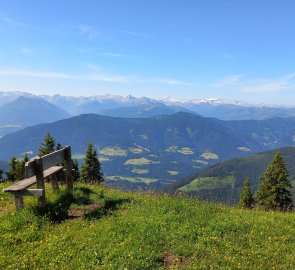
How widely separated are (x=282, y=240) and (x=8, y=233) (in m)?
9.39

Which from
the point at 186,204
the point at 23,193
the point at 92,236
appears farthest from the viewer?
the point at 186,204

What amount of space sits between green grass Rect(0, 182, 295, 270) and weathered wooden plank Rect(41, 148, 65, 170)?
5.13 feet

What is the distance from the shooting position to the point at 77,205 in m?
15.9

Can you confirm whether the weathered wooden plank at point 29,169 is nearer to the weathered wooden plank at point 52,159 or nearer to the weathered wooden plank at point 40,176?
the weathered wooden plank at point 40,176

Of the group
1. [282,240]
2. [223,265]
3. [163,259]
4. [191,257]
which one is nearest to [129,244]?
[163,259]

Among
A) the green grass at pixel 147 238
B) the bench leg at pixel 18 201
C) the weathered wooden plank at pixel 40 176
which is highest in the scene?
the weathered wooden plank at pixel 40 176

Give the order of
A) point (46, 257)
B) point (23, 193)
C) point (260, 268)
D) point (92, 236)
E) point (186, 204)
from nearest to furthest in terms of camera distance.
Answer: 1. point (260, 268)
2. point (46, 257)
3. point (92, 236)
4. point (23, 193)
5. point (186, 204)

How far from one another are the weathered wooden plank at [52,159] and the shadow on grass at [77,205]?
1543 millimetres

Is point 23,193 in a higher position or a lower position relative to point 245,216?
higher

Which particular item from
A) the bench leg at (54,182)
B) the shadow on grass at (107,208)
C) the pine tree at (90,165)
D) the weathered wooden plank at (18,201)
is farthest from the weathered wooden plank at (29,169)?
the pine tree at (90,165)

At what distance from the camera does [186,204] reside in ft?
50.0

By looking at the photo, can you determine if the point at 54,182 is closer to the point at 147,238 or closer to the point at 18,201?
the point at 18,201

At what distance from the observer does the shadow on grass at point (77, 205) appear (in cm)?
1411

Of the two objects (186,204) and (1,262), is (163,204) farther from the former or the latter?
(1,262)
